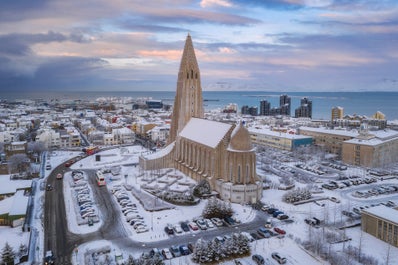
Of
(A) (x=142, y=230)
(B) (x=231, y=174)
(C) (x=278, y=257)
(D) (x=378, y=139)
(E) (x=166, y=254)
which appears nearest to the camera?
(C) (x=278, y=257)

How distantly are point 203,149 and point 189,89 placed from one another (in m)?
11.9

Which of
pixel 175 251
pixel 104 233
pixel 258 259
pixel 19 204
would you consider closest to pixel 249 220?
pixel 258 259

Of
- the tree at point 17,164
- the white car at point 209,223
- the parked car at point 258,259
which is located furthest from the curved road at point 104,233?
the tree at point 17,164

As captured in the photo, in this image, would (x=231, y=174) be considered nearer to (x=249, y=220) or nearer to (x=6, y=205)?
(x=249, y=220)

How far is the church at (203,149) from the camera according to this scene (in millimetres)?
34406

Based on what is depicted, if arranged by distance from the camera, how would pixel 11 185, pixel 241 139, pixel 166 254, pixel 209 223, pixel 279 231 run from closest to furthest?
pixel 166 254, pixel 279 231, pixel 209 223, pixel 241 139, pixel 11 185

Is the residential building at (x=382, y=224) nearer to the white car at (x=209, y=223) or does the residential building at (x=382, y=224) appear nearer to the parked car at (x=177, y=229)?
the white car at (x=209, y=223)

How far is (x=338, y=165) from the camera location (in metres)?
51.4

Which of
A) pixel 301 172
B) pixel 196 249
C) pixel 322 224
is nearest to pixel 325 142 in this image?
pixel 301 172

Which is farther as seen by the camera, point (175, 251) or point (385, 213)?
point (385, 213)

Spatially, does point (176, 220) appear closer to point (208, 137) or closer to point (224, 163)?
point (224, 163)

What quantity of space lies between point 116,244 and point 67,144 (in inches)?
1933

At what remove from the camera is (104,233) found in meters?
26.3

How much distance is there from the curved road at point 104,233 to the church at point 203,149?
501 centimetres
